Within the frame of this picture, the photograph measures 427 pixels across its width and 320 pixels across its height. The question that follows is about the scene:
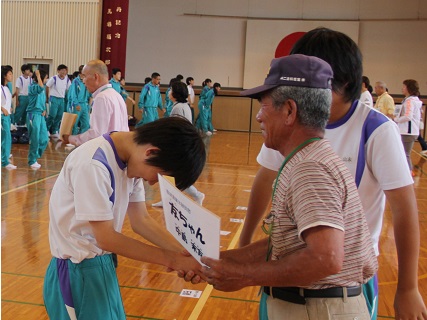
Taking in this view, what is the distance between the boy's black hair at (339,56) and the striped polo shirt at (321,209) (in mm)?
447

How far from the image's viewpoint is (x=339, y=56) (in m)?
1.71

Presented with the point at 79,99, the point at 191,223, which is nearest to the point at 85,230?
the point at 191,223

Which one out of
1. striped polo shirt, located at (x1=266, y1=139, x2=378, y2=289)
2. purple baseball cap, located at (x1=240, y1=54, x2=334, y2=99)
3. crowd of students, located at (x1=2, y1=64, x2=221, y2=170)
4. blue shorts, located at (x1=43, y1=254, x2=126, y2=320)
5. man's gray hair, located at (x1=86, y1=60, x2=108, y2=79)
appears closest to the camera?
striped polo shirt, located at (x1=266, y1=139, x2=378, y2=289)

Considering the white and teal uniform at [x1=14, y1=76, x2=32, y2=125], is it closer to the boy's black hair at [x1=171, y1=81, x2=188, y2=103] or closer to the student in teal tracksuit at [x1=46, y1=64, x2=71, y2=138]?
the student in teal tracksuit at [x1=46, y1=64, x2=71, y2=138]

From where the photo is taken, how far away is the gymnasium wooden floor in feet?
11.8

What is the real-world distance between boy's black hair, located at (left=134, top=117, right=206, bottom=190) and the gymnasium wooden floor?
6.58ft

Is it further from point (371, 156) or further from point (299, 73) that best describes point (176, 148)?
point (371, 156)

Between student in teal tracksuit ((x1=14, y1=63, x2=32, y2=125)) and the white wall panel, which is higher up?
the white wall panel

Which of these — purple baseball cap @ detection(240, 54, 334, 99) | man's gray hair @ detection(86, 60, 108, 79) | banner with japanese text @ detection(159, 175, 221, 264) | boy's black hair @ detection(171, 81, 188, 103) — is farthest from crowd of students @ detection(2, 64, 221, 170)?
purple baseball cap @ detection(240, 54, 334, 99)

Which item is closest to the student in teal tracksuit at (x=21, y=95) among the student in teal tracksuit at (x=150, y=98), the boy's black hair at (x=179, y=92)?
the student in teal tracksuit at (x=150, y=98)

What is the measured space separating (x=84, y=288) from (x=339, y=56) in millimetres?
1116

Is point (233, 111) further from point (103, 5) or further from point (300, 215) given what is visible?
point (300, 215)

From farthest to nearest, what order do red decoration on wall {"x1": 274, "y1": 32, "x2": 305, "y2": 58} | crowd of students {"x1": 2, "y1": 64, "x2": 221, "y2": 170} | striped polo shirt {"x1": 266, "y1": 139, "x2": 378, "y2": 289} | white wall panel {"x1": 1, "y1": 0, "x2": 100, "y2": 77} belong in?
red decoration on wall {"x1": 274, "y1": 32, "x2": 305, "y2": 58} < white wall panel {"x1": 1, "y1": 0, "x2": 100, "y2": 77} < crowd of students {"x1": 2, "y1": 64, "x2": 221, "y2": 170} < striped polo shirt {"x1": 266, "y1": 139, "x2": 378, "y2": 289}

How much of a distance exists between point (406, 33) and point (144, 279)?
16.3 m
